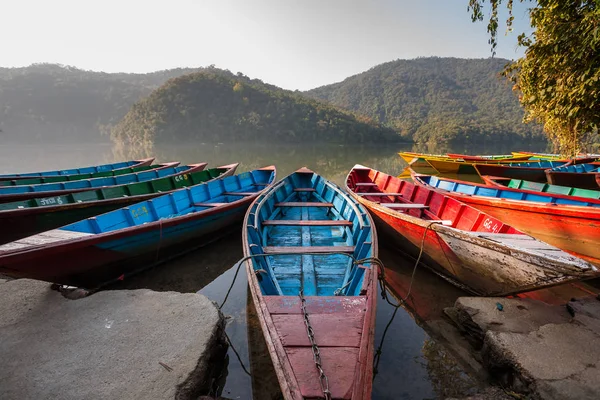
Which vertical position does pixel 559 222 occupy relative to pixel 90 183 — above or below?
above

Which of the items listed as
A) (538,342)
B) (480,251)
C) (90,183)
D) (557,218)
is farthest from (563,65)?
(90,183)

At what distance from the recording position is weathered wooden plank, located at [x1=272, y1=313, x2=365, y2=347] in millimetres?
2361

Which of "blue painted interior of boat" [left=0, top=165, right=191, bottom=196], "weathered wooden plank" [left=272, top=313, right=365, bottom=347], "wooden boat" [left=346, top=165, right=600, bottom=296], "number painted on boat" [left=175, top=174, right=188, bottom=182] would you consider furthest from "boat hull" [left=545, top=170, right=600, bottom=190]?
"blue painted interior of boat" [left=0, top=165, right=191, bottom=196]

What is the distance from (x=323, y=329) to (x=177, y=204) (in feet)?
20.1

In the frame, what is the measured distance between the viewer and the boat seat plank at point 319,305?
2.76 m

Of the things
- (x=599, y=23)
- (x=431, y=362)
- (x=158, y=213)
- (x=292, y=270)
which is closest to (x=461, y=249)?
(x=431, y=362)

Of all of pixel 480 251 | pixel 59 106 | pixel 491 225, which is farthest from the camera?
pixel 59 106

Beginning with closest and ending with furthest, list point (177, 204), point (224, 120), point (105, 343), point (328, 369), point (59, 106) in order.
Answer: point (328, 369), point (105, 343), point (177, 204), point (224, 120), point (59, 106)

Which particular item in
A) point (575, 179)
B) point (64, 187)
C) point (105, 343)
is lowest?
point (105, 343)

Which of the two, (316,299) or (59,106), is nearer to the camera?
(316,299)

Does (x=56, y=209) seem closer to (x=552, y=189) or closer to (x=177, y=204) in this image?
(x=177, y=204)

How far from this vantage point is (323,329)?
252 centimetres

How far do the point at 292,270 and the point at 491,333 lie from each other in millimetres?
2734

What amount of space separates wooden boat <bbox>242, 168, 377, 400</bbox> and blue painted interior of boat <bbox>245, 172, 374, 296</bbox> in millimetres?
16
